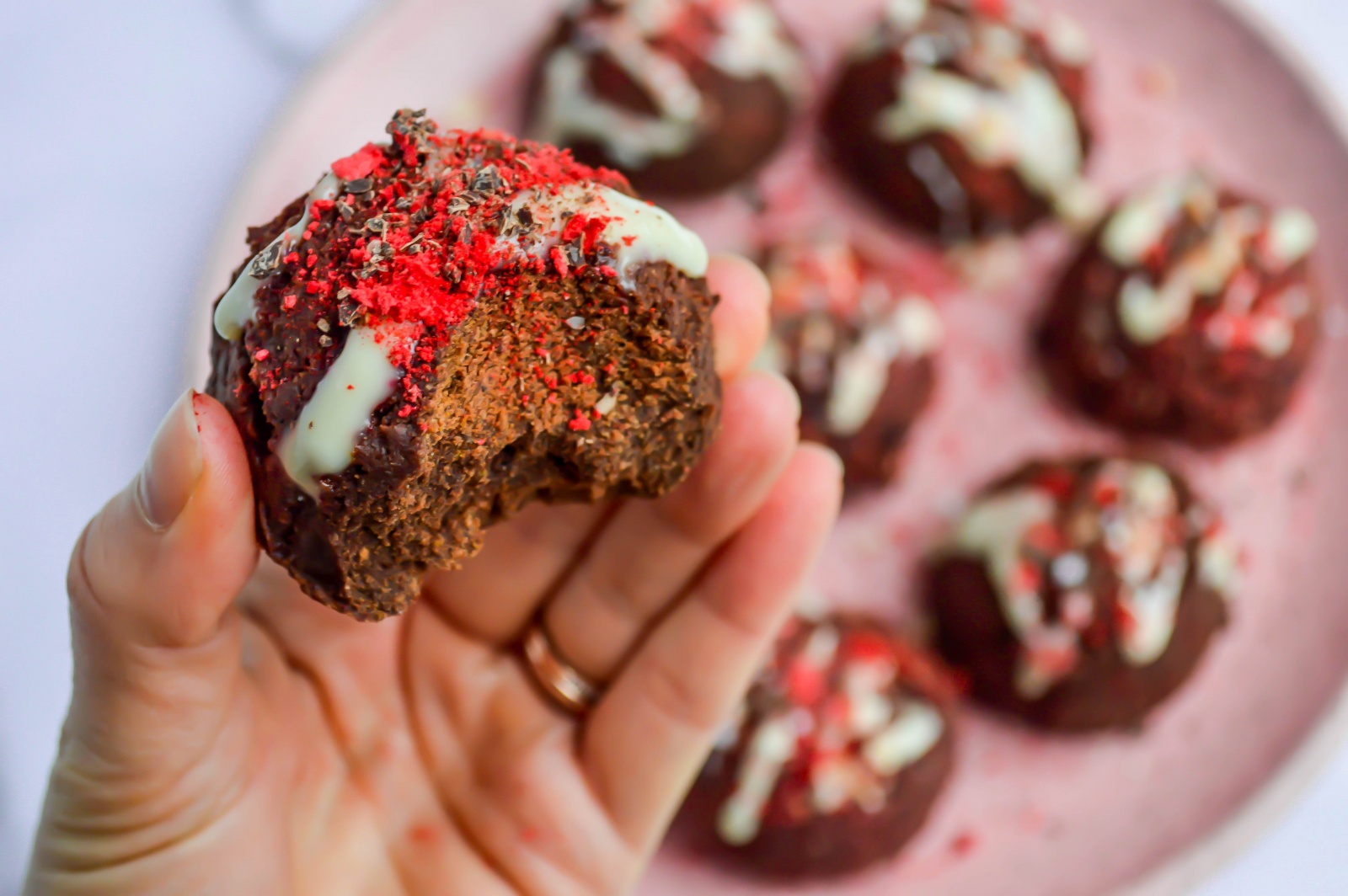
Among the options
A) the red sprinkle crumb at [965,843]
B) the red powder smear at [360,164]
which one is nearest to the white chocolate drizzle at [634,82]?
the red powder smear at [360,164]

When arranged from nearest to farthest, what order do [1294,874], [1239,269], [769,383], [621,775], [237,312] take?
1. [237,312]
2. [769,383]
3. [621,775]
4. [1239,269]
5. [1294,874]

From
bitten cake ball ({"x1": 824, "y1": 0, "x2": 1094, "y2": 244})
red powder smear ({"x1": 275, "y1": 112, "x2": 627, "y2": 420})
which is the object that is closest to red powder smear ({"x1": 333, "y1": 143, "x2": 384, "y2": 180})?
Answer: red powder smear ({"x1": 275, "y1": 112, "x2": 627, "y2": 420})

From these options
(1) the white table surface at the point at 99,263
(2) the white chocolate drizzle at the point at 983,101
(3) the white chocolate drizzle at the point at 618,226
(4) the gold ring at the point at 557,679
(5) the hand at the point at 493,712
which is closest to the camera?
(3) the white chocolate drizzle at the point at 618,226

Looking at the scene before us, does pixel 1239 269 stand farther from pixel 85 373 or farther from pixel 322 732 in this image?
pixel 85 373

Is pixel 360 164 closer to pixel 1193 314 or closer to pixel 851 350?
pixel 851 350

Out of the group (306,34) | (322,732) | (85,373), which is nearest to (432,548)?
(322,732)

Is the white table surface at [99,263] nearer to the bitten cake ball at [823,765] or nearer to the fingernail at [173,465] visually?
the bitten cake ball at [823,765]

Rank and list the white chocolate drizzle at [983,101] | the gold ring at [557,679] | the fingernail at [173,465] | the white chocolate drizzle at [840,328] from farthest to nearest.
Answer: the white chocolate drizzle at [983,101]
the white chocolate drizzle at [840,328]
the gold ring at [557,679]
the fingernail at [173,465]
